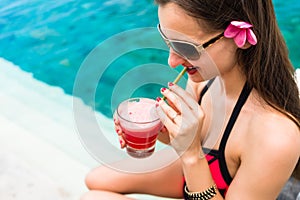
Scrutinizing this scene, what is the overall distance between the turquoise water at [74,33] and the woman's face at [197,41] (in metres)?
2.29

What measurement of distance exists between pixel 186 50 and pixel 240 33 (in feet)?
0.73

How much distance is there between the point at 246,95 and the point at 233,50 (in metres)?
0.23

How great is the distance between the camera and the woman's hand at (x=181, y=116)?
1.68 metres

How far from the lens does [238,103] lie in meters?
1.84

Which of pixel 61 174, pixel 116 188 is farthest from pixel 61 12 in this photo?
pixel 116 188

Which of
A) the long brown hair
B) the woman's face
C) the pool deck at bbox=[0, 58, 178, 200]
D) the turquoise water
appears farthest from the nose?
the turquoise water

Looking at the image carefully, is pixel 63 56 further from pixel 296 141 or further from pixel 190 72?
pixel 296 141

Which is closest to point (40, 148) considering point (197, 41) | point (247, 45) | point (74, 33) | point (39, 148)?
point (39, 148)

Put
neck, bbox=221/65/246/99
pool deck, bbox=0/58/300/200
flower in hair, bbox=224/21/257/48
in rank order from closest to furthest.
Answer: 1. flower in hair, bbox=224/21/257/48
2. neck, bbox=221/65/246/99
3. pool deck, bbox=0/58/300/200

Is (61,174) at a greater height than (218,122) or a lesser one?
lesser

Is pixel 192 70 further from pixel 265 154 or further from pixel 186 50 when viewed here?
pixel 265 154

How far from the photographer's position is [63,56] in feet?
16.3

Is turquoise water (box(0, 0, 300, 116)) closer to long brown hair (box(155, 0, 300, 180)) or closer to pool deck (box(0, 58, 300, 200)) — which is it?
pool deck (box(0, 58, 300, 200))

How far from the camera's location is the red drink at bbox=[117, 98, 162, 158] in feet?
5.99
